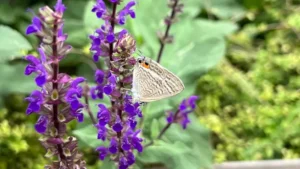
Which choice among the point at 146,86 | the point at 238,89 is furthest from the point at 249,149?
the point at 146,86

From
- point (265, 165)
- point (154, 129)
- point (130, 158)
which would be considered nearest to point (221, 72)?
point (265, 165)

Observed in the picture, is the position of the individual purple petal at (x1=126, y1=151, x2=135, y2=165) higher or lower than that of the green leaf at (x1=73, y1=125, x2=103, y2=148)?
lower

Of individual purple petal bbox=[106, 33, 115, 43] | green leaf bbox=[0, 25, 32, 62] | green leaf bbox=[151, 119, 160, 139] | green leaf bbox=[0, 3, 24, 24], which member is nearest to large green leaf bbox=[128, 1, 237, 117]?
green leaf bbox=[151, 119, 160, 139]

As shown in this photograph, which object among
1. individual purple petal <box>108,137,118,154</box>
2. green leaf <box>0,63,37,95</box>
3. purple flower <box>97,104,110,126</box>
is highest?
green leaf <box>0,63,37,95</box>

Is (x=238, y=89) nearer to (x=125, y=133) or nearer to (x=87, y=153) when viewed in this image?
(x=87, y=153)

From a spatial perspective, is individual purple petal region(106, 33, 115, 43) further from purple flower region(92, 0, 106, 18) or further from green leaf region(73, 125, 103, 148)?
green leaf region(73, 125, 103, 148)

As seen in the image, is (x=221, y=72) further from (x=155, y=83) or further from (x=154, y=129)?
(x=155, y=83)

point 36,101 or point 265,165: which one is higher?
point 36,101
